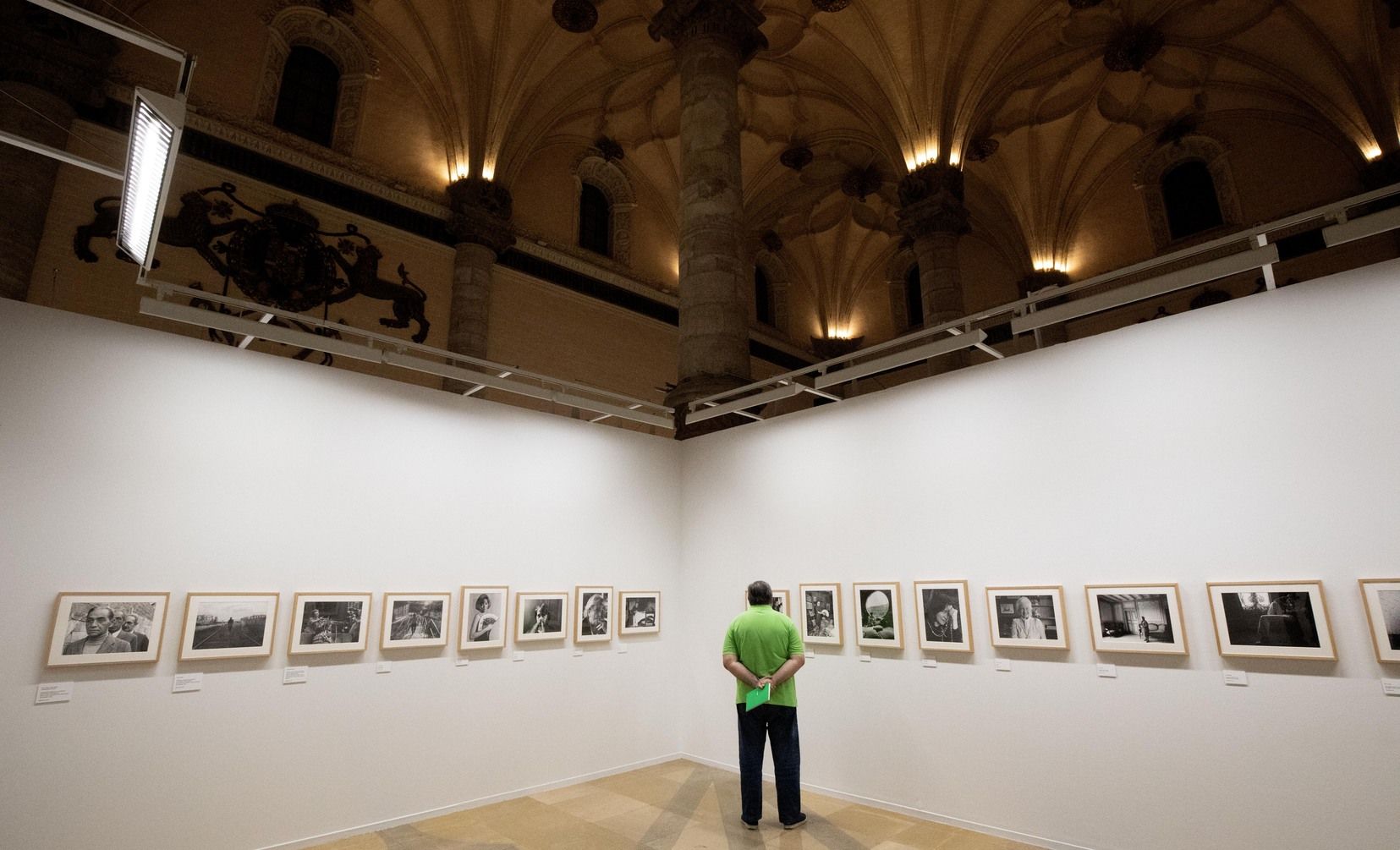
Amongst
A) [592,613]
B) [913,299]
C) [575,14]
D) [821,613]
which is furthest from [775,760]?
[913,299]

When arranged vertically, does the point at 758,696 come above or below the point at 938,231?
below

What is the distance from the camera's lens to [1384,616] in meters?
3.87

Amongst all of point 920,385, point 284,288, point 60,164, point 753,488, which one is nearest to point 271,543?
point 753,488

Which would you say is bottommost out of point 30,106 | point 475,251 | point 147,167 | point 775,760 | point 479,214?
point 775,760

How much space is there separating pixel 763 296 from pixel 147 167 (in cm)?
1915

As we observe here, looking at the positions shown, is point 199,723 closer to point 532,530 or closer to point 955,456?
point 532,530

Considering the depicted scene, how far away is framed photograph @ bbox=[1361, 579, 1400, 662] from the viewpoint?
12.6 feet

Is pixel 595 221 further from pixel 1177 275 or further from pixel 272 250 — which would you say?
pixel 1177 275

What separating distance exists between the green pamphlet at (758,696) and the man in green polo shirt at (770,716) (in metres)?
0.03

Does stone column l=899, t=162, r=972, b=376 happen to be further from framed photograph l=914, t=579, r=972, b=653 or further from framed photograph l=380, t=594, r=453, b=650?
framed photograph l=380, t=594, r=453, b=650

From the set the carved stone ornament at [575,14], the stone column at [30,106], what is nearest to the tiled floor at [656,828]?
the stone column at [30,106]

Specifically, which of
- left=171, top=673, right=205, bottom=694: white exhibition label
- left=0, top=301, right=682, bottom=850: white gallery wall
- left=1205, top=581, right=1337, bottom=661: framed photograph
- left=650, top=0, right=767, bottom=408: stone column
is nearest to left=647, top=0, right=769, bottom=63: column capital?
left=650, top=0, right=767, bottom=408: stone column

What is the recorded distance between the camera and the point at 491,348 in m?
13.6

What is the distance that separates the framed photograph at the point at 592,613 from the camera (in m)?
6.99
